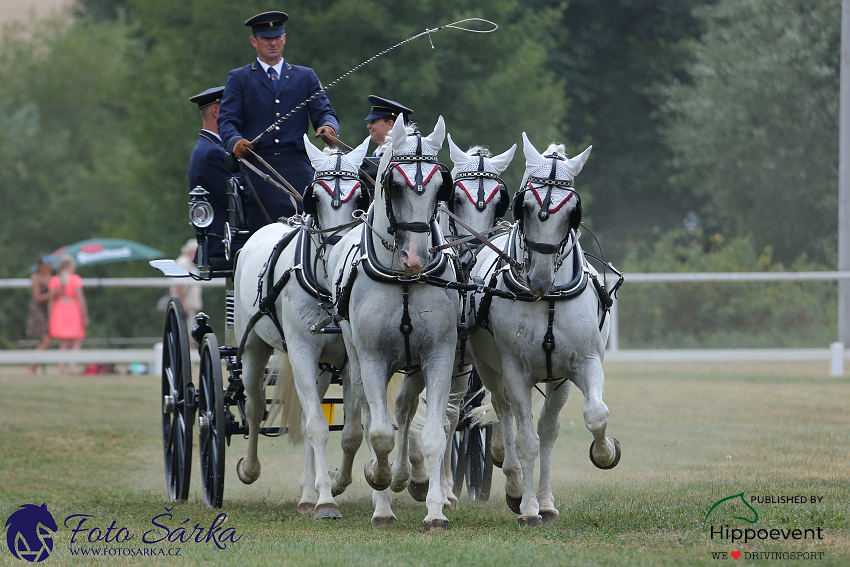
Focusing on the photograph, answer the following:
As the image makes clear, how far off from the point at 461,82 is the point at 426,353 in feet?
55.4

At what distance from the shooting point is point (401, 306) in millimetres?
5578

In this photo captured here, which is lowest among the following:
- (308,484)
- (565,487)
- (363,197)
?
(565,487)

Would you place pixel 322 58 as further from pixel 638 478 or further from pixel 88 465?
pixel 638 478

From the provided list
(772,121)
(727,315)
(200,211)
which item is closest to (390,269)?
(200,211)

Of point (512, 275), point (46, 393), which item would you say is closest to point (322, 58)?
point (46, 393)

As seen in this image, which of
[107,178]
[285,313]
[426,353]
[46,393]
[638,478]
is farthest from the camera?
[107,178]

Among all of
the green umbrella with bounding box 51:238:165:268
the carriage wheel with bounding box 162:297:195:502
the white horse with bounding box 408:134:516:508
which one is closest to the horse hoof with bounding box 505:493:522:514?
the white horse with bounding box 408:134:516:508

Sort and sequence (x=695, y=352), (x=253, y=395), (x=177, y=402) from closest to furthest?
(x=253, y=395)
(x=177, y=402)
(x=695, y=352)

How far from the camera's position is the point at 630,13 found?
31.5 meters

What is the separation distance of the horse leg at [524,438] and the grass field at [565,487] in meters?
0.13

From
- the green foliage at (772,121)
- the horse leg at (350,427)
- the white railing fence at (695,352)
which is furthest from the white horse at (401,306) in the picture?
the green foliage at (772,121)

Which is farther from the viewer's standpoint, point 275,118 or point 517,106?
point 517,106

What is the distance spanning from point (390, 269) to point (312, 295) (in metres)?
0.97

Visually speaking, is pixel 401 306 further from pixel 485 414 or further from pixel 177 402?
pixel 177 402
